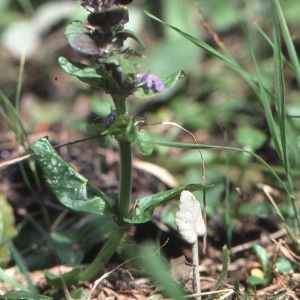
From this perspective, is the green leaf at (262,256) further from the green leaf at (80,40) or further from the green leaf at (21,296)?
the green leaf at (80,40)

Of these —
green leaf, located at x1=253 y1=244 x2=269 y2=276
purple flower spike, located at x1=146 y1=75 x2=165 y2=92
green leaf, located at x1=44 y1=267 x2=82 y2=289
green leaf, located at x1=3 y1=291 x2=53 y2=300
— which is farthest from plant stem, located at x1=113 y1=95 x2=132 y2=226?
green leaf, located at x1=253 y1=244 x2=269 y2=276

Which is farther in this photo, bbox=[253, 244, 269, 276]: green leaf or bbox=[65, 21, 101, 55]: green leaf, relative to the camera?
bbox=[253, 244, 269, 276]: green leaf

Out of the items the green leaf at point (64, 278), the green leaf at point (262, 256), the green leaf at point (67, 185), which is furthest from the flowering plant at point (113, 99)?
the green leaf at point (262, 256)

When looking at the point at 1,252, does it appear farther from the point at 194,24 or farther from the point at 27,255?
the point at 194,24

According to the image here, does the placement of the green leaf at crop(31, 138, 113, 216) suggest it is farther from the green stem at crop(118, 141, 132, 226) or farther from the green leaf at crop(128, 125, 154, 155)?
the green leaf at crop(128, 125, 154, 155)

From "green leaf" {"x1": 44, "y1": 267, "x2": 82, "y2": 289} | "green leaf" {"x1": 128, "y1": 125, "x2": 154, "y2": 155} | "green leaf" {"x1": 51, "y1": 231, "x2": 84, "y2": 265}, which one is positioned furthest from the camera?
"green leaf" {"x1": 51, "y1": 231, "x2": 84, "y2": 265}

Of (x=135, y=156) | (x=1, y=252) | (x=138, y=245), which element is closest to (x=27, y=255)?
(x=1, y=252)
